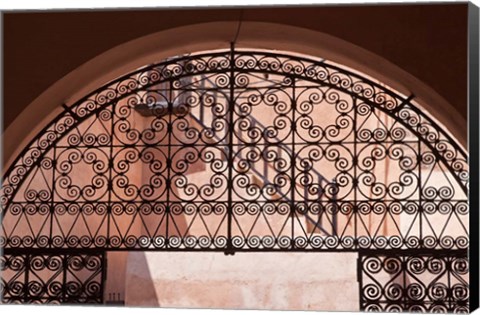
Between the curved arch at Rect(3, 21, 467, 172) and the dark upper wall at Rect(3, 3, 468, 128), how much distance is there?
0.05 meters

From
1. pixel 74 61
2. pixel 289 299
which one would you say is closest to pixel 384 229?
pixel 289 299

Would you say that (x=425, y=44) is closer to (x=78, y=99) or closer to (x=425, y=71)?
(x=425, y=71)

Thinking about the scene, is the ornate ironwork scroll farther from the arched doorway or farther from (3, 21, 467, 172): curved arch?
(3, 21, 467, 172): curved arch

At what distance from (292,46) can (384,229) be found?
18.2ft

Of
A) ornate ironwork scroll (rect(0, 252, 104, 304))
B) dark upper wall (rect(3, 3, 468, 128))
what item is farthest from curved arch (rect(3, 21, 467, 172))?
ornate ironwork scroll (rect(0, 252, 104, 304))

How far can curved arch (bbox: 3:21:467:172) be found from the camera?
614 cm

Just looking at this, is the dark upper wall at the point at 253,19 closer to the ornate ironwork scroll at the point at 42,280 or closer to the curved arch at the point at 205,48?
the curved arch at the point at 205,48

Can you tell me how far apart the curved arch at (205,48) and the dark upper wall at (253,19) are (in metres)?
0.05

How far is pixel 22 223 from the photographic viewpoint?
8.86 meters

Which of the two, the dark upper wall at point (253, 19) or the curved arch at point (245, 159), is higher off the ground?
the dark upper wall at point (253, 19)

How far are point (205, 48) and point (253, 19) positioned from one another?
61 cm

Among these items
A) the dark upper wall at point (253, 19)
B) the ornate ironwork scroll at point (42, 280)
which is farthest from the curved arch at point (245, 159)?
the dark upper wall at point (253, 19)

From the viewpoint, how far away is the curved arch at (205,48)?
6145 mm

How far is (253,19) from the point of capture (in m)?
6.14
